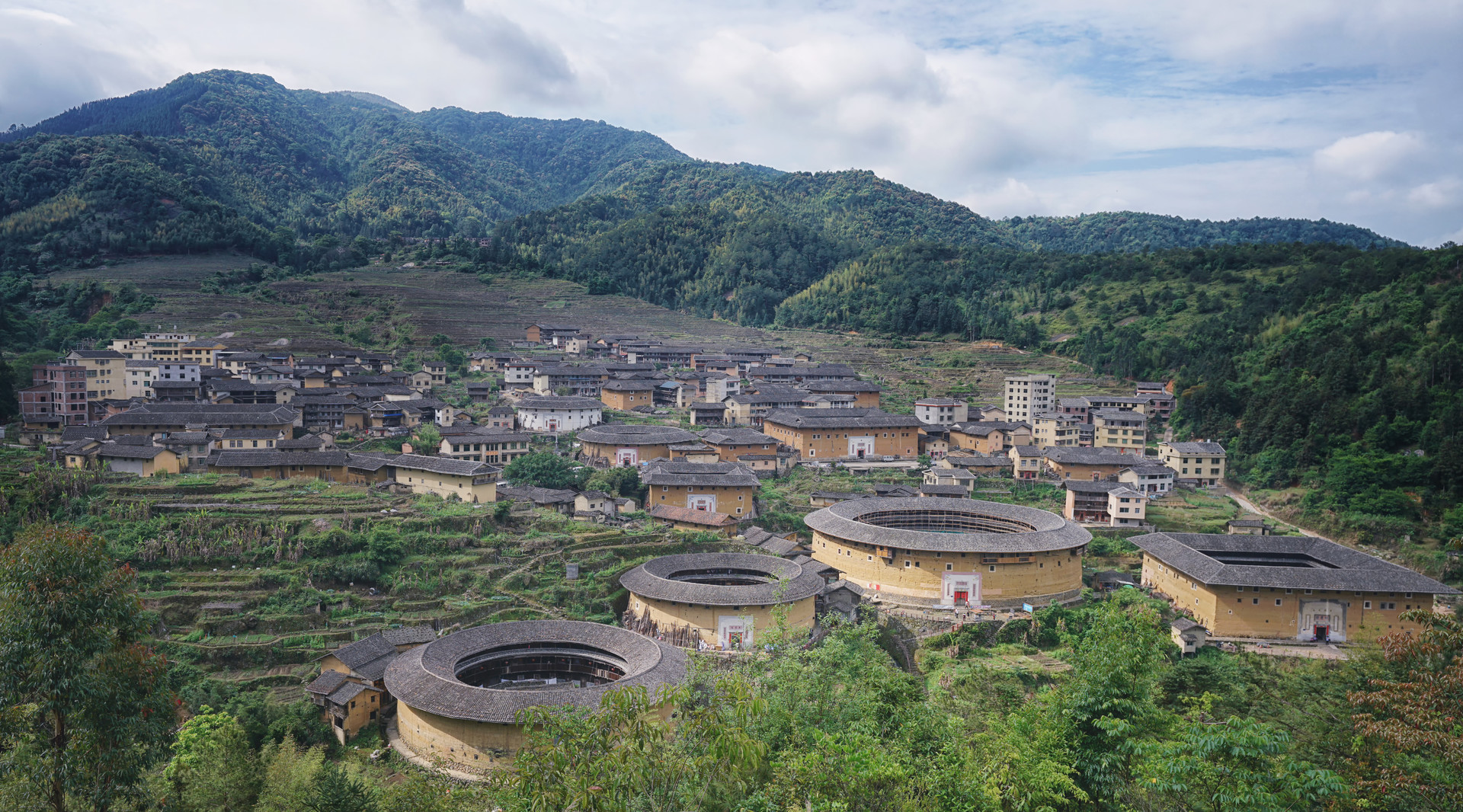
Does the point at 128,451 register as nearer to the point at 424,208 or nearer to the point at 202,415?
the point at 202,415

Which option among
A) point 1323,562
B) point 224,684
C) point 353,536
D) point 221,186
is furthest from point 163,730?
point 221,186

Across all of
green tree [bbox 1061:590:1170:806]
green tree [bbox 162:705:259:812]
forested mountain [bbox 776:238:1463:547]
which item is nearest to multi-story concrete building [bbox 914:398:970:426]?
forested mountain [bbox 776:238:1463:547]

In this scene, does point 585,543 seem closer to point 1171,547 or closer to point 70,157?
point 1171,547

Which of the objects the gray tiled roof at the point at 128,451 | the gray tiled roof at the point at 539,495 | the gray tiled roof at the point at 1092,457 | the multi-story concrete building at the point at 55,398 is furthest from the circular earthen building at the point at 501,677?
the multi-story concrete building at the point at 55,398

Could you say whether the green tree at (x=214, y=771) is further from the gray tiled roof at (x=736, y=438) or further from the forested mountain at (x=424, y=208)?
the forested mountain at (x=424, y=208)

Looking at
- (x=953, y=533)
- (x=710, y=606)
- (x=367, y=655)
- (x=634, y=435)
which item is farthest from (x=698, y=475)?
(x=367, y=655)

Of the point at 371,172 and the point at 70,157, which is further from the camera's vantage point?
the point at 371,172
